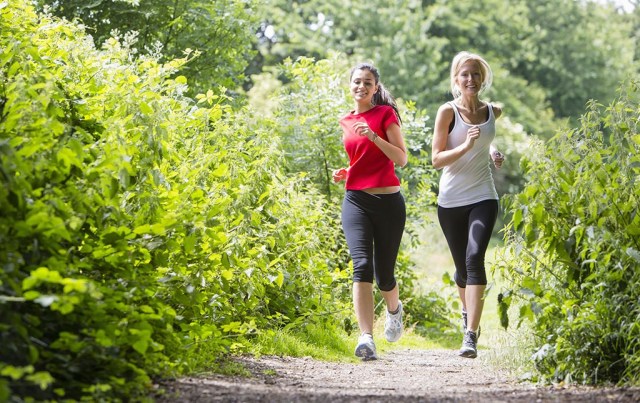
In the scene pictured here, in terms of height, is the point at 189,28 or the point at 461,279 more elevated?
the point at 189,28

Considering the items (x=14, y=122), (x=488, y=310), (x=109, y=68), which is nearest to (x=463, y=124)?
(x=109, y=68)

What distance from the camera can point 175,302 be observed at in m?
4.90

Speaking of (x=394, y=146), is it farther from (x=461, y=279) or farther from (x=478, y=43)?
(x=478, y=43)

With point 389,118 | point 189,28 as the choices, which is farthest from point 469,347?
point 189,28

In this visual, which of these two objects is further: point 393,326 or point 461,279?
point 393,326

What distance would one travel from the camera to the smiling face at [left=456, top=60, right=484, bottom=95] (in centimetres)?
621

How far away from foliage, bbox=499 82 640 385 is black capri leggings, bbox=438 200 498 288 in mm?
1041

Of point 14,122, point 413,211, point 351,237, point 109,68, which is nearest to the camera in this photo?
point 14,122

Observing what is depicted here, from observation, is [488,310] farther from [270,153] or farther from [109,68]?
[109,68]

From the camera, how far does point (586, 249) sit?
170 inches

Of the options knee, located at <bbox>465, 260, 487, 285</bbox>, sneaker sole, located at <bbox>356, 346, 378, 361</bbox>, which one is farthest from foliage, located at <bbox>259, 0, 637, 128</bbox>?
knee, located at <bbox>465, 260, 487, 285</bbox>

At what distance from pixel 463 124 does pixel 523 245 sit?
1501 millimetres

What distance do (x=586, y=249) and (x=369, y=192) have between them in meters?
2.06

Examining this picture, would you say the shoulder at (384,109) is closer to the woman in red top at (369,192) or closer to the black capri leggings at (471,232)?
the woman in red top at (369,192)
